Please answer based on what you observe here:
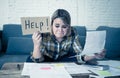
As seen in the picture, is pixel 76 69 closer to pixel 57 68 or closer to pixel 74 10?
pixel 57 68

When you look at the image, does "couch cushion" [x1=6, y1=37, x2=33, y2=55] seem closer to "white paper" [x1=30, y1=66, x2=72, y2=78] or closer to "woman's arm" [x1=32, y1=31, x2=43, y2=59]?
"woman's arm" [x1=32, y1=31, x2=43, y2=59]

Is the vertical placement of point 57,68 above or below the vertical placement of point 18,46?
above

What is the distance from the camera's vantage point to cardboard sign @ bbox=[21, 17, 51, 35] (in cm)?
140

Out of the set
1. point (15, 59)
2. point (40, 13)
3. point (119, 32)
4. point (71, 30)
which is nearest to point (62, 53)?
point (71, 30)

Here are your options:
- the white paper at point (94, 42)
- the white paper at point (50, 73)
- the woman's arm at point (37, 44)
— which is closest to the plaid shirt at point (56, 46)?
the woman's arm at point (37, 44)

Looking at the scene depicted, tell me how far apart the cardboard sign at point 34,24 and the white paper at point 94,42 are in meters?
0.30

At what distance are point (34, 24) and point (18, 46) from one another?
2175 millimetres

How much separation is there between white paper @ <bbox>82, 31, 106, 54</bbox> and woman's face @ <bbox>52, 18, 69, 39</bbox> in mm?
348

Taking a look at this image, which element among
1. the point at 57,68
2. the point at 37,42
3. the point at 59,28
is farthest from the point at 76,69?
the point at 59,28

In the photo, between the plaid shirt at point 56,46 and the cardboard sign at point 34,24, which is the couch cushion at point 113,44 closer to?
the plaid shirt at point 56,46

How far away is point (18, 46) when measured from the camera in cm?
352

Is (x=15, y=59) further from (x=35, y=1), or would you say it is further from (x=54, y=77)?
(x=54, y=77)

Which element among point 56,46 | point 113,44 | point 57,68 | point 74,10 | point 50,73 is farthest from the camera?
point 74,10

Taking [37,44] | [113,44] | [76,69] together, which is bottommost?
[113,44]
